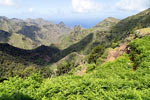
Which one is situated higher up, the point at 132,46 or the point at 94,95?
the point at 132,46

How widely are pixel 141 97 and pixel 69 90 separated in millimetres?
4754

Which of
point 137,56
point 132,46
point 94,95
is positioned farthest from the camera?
point 132,46

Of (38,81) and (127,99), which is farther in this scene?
(38,81)

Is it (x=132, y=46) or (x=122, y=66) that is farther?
(x=132, y=46)

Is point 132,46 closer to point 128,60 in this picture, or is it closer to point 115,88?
point 128,60

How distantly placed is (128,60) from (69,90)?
38.4 feet

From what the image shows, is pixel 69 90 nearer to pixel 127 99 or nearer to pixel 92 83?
pixel 92 83

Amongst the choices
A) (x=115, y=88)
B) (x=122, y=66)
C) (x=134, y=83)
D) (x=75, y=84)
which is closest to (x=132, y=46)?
(x=122, y=66)

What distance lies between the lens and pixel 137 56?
16156mm

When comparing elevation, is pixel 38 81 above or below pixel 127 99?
below

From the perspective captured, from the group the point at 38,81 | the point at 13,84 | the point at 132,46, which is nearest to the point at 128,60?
the point at 132,46

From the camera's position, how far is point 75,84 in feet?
32.1

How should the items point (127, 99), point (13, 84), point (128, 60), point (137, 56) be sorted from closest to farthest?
point (127, 99)
point (13, 84)
point (137, 56)
point (128, 60)

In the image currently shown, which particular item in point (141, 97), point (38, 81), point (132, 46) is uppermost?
point (132, 46)
